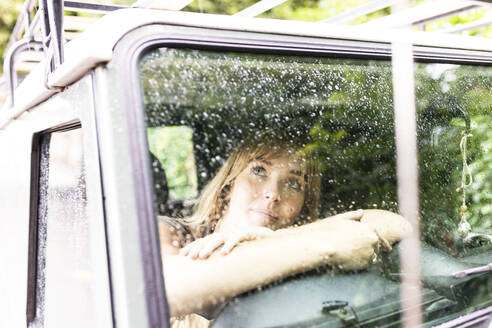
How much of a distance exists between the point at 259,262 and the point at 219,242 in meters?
0.11

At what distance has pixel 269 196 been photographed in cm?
146

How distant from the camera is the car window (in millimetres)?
1265

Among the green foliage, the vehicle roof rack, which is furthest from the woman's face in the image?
the vehicle roof rack

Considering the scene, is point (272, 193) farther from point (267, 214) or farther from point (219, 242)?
point (219, 242)

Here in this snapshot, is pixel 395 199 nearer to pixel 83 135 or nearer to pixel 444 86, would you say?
pixel 444 86

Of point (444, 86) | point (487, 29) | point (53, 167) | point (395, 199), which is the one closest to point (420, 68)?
point (444, 86)

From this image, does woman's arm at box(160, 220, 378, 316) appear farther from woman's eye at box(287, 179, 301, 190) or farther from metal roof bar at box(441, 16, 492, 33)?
metal roof bar at box(441, 16, 492, 33)

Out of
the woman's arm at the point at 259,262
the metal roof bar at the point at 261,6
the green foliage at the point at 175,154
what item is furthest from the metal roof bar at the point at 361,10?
the green foliage at the point at 175,154

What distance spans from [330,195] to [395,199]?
21cm

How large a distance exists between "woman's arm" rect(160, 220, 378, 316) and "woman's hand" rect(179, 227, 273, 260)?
0.01m

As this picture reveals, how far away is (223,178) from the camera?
135cm

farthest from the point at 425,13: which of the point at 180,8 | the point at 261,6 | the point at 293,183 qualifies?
the point at 293,183

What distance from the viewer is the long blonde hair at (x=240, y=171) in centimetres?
136

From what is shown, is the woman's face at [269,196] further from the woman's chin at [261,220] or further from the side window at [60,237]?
the side window at [60,237]
